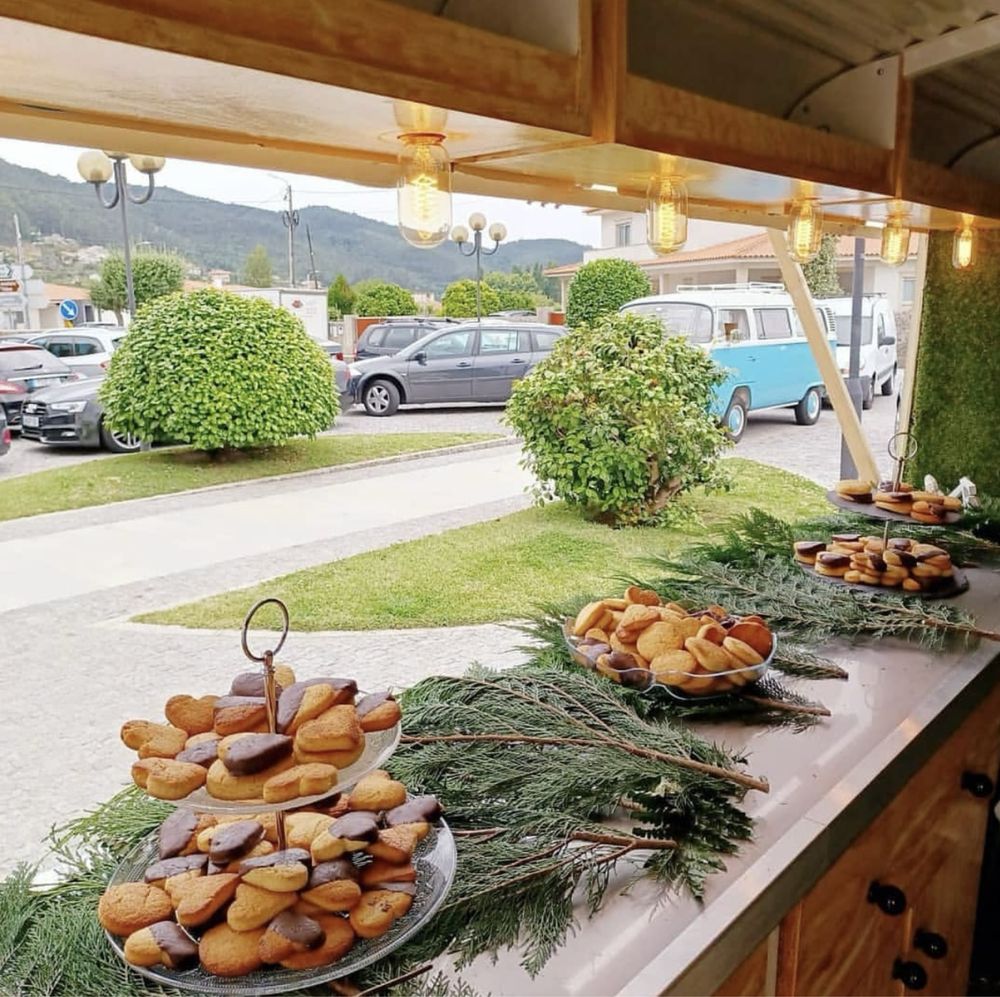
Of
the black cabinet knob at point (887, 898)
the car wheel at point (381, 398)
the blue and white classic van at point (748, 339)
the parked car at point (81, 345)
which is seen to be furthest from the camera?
the car wheel at point (381, 398)

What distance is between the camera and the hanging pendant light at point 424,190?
786 mm

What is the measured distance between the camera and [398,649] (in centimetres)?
242

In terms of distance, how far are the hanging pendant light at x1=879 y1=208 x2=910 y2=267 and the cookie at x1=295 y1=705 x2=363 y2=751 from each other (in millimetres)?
→ 1498

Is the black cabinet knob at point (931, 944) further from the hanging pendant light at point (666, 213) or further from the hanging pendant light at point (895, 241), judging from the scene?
the hanging pendant light at point (895, 241)

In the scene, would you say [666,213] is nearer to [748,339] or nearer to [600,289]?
[600,289]

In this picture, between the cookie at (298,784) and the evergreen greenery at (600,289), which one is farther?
the evergreen greenery at (600,289)

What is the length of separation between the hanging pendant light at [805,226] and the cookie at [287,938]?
1206mm

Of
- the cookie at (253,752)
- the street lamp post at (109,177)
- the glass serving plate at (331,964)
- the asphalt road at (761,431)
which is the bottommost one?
the asphalt road at (761,431)

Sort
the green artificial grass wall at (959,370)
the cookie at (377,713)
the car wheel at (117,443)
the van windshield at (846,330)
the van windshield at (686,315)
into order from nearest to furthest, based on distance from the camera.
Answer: the cookie at (377,713) → the green artificial grass wall at (959,370) → the car wheel at (117,443) → the van windshield at (686,315) → the van windshield at (846,330)

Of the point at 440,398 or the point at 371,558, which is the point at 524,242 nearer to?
the point at 371,558

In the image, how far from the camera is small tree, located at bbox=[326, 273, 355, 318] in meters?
4.12

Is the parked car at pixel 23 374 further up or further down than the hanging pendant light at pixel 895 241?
further down

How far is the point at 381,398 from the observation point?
216 inches

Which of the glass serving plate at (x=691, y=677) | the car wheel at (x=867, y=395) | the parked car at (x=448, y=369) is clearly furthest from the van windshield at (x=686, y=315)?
the glass serving plate at (x=691, y=677)
